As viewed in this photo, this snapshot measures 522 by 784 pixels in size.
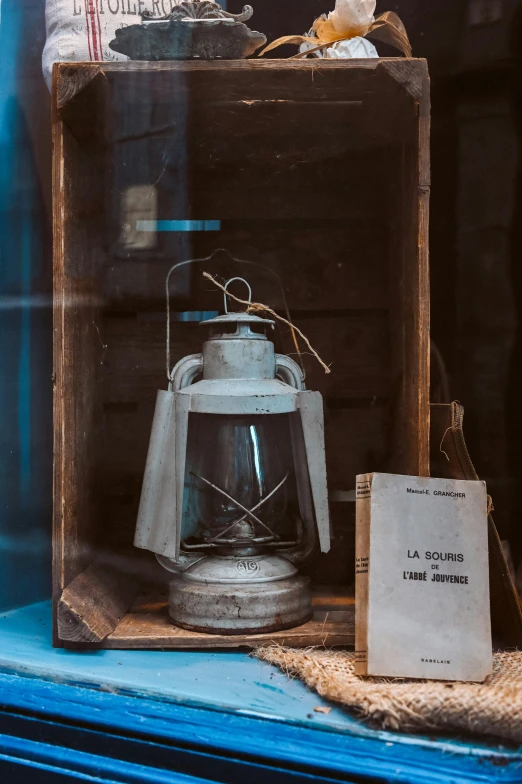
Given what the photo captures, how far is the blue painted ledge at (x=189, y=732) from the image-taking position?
669mm

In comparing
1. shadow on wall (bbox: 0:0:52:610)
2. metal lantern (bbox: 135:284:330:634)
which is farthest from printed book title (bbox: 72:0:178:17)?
metal lantern (bbox: 135:284:330:634)

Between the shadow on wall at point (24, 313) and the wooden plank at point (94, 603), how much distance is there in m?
0.13

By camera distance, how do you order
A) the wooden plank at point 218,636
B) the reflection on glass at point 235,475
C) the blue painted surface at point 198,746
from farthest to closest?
the reflection on glass at point 235,475
the wooden plank at point 218,636
the blue painted surface at point 198,746

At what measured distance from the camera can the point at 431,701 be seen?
27.5 inches

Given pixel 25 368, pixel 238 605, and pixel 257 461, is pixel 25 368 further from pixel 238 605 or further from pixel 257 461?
pixel 238 605

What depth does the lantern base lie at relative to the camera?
0.93 meters

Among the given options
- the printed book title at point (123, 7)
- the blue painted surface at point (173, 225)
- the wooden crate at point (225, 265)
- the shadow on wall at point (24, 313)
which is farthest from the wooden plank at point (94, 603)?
the printed book title at point (123, 7)

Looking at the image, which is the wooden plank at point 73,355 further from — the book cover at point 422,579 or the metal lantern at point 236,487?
the book cover at point 422,579

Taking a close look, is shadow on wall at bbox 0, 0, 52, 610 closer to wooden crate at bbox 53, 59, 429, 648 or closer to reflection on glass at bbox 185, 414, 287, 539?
wooden crate at bbox 53, 59, 429, 648

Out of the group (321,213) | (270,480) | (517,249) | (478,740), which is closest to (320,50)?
(321,213)

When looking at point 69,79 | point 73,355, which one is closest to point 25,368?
point 73,355

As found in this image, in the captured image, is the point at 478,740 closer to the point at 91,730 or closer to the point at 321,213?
the point at 91,730

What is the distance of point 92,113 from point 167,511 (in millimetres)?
522

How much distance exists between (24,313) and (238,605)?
0.55m
